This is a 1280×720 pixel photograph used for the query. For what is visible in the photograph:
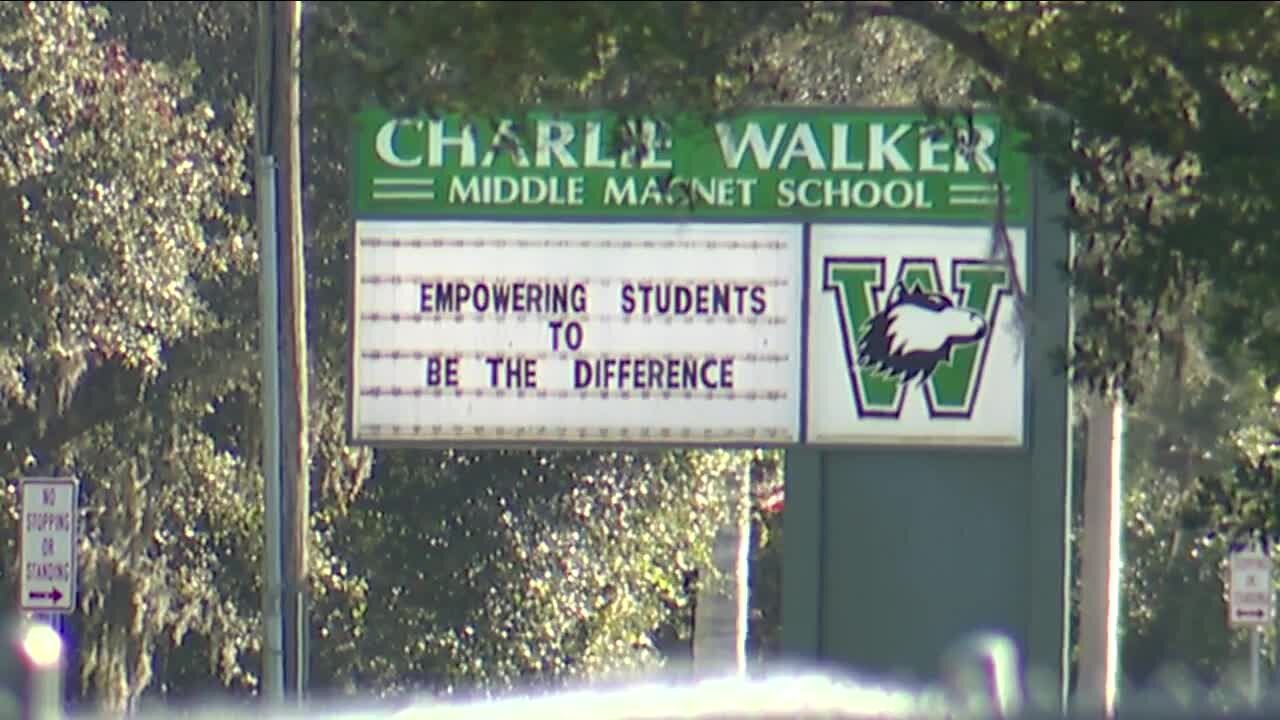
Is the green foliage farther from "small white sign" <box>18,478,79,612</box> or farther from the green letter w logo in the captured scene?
"small white sign" <box>18,478,79,612</box>

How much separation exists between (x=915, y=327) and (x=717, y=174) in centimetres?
192

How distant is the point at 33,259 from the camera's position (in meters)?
20.5

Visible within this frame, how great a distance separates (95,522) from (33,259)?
3.45 metres

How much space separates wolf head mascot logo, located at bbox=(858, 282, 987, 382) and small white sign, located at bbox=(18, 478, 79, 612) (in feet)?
19.8

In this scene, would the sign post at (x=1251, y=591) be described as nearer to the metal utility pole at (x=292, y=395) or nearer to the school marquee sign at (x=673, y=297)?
the school marquee sign at (x=673, y=297)

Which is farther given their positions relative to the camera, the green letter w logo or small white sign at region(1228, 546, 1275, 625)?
small white sign at region(1228, 546, 1275, 625)

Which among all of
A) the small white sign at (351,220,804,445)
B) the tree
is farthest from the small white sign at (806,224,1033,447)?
the tree

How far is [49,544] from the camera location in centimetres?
1764

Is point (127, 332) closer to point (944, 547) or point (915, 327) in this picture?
point (915, 327)

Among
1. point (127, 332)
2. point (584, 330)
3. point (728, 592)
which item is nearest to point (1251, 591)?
point (728, 592)

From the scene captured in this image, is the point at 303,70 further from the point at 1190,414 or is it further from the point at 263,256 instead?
the point at 1190,414

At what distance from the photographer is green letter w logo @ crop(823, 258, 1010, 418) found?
60.8 ft

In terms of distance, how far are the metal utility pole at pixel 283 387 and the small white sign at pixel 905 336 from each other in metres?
4.43

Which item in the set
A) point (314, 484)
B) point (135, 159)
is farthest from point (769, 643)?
point (135, 159)
